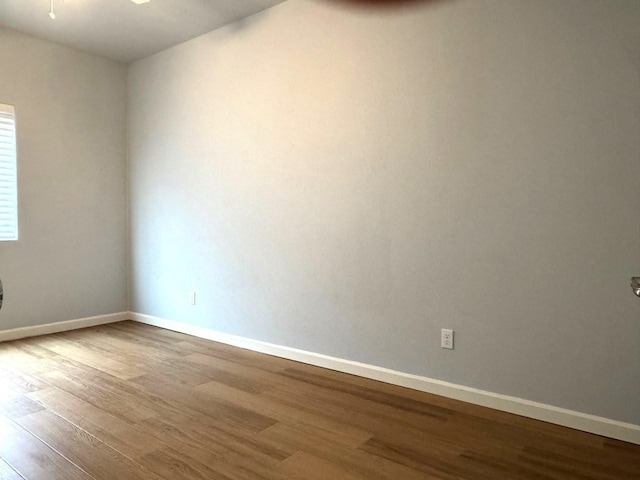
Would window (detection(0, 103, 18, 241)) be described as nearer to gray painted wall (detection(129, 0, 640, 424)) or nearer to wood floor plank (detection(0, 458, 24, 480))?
gray painted wall (detection(129, 0, 640, 424))

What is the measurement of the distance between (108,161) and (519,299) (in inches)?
159

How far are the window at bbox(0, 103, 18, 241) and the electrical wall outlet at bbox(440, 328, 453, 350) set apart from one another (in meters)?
3.68

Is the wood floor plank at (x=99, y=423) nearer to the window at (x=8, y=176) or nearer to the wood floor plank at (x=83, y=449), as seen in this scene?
the wood floor plank at (x=83, y=449)

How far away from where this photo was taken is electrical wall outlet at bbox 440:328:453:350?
2594 mm

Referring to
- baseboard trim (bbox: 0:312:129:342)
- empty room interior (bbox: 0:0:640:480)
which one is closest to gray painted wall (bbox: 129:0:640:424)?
empty room interior (bbox: 0:0:640:480)

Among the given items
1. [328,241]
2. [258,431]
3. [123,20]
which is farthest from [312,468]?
[123,20]

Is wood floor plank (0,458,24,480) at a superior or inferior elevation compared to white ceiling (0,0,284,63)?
inferior

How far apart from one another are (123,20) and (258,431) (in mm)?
3352

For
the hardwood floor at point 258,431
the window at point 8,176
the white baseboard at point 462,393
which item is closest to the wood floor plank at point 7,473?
the hardwood floor at point 258,431

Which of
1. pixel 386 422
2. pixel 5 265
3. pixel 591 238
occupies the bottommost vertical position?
pixel 386 422

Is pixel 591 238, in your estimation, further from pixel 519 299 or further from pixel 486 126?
pixel 486 126

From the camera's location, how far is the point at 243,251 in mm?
3627

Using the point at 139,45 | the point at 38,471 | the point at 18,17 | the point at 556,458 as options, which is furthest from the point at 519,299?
the point at 18,17

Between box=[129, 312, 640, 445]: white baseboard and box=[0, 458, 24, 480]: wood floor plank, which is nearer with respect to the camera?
box=[0, 458, 24, 480]: wood floor plank
